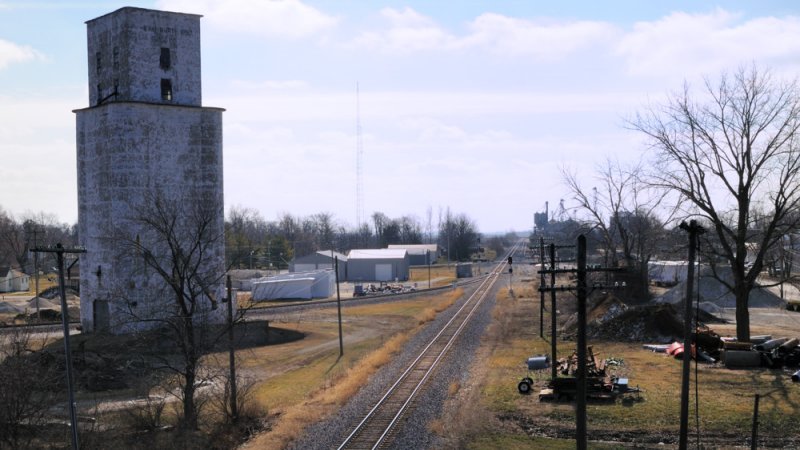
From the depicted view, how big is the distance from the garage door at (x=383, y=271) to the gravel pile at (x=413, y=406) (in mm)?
57942

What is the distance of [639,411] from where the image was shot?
1002 inches

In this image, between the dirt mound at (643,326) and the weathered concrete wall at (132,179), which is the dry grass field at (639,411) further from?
the weathered concrete wall at (132,179)

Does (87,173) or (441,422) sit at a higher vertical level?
(87,173)

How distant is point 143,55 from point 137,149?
6.17 metres

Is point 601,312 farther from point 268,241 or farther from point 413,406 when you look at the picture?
point 268,241

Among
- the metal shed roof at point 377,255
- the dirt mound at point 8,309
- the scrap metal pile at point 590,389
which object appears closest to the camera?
the scrap metal pile at point 590,389

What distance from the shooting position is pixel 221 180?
5044cm

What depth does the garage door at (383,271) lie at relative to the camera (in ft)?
338

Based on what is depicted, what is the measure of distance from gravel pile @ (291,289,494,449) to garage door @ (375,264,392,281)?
190 ft

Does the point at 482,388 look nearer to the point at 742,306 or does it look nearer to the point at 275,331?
the point at 742,306

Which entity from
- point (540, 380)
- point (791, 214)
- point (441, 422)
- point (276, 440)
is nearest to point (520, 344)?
point (540, 380)

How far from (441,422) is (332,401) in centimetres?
557

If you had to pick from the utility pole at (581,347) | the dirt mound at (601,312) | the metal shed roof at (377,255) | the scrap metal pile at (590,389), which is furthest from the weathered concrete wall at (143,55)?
the metal shed roof at (377,255)

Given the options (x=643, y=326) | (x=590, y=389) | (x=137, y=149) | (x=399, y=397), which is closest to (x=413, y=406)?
(x=399, y=397)
